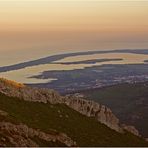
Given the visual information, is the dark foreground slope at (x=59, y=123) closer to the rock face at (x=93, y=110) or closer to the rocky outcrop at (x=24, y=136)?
the rocky outcrop at (x=24, y=136)

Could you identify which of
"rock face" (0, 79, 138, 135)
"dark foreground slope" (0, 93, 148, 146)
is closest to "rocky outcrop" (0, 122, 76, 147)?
"dark foreground slope" (0, 93, 148, 146)

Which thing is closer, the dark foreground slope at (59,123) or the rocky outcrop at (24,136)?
the rocky outcrop at (24,136)

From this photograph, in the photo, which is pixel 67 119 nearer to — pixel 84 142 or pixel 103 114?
pixel 84 142

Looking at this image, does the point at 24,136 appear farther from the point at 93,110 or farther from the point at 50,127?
the point at 93,110

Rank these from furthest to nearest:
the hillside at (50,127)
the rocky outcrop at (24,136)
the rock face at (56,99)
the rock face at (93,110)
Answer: the rock face at (93,110), the rock face at (56,99), the hillside at (50,127), the rocky outcrop at (24,136)

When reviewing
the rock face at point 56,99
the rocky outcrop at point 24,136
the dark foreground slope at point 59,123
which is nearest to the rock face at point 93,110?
the rock face at point 56,99

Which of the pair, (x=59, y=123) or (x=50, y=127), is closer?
(x=50, y=127)

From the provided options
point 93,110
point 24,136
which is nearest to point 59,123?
point 24,136

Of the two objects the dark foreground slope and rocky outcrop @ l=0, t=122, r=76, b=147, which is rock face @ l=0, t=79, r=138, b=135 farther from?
rocky outcrop @ l=0, t=122, r=76, b=147
